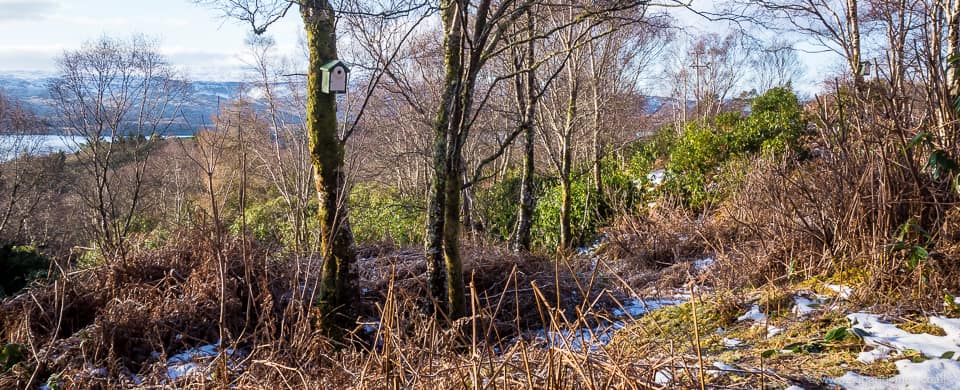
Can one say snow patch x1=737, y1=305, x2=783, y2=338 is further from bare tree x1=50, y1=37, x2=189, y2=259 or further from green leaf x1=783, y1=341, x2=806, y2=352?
bare tree x1=50, y1=37, x2=189, y2=259

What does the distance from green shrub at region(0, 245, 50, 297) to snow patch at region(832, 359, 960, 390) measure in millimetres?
9206

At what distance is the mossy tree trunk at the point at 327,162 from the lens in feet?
12.5

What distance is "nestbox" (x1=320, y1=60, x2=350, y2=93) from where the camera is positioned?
3629mm

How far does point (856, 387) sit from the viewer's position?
79.6 inches

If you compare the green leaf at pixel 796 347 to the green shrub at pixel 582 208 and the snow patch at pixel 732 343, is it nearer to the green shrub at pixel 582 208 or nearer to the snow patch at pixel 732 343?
the snow patch at pixel 732 343

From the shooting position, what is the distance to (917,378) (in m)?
2.08

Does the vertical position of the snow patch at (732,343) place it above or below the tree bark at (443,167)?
below

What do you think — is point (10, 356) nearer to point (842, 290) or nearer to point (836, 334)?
point (836, 334)

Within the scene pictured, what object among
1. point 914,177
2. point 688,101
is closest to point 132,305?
point 914,177

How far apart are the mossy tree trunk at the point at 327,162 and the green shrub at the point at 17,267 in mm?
6124

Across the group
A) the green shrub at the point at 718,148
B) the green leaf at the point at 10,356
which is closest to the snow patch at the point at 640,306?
the green leaf at the point at 10,356

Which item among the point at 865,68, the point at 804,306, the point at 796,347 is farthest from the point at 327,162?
the point at 865,68

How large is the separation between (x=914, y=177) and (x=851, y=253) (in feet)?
1.74

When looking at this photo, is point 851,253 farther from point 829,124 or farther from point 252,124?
point 252,124
